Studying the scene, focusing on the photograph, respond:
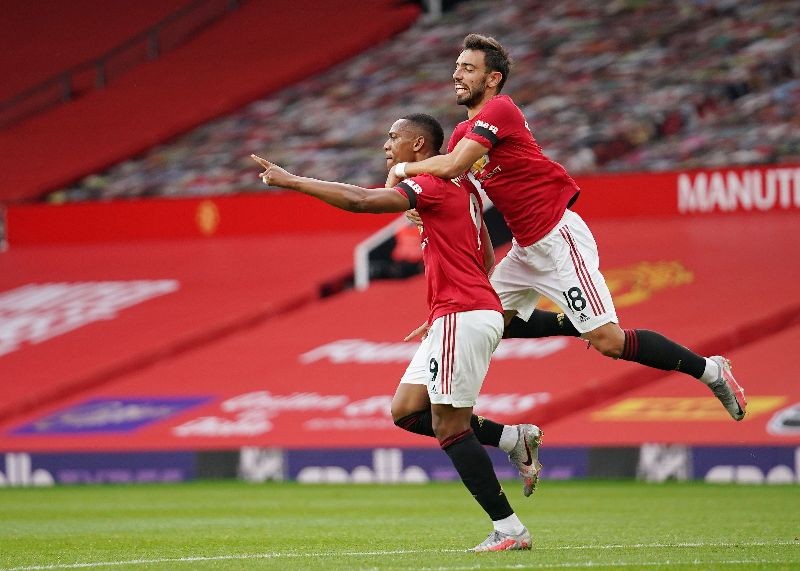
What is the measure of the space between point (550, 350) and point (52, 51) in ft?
40.9

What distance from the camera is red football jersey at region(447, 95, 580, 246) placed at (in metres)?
7.93

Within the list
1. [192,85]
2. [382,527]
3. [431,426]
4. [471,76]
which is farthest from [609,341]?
[192,85]

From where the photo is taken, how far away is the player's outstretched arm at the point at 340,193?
22.3 feet

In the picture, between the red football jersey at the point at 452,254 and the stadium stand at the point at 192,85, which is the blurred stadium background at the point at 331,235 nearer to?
the stadium stand at the point at 192,85

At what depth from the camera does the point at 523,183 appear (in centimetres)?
806

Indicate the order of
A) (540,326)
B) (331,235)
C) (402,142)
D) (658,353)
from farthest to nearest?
(331,235), (540,326), (658,353), (402,142)

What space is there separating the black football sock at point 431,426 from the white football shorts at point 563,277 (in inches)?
25.7

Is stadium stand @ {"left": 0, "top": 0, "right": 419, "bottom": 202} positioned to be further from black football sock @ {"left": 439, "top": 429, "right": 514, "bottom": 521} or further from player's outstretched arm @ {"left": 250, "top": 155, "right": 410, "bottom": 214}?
player's outstretched arm @ {"left": 250, "top": 155, "right": 410, "bottom": 214}

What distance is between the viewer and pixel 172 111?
23.0m

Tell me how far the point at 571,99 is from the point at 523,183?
11617mm

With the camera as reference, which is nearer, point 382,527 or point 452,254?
point 452,254

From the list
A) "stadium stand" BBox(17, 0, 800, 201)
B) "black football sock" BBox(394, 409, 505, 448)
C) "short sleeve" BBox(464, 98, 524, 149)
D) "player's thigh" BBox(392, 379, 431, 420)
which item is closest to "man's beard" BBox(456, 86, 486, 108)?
"short sleeve" BBox(464, 98, 524, 149)

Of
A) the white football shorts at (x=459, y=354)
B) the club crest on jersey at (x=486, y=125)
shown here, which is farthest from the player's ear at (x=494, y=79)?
the white football shorts at (x=459, y=354)

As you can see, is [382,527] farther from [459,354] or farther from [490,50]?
[490,50]
